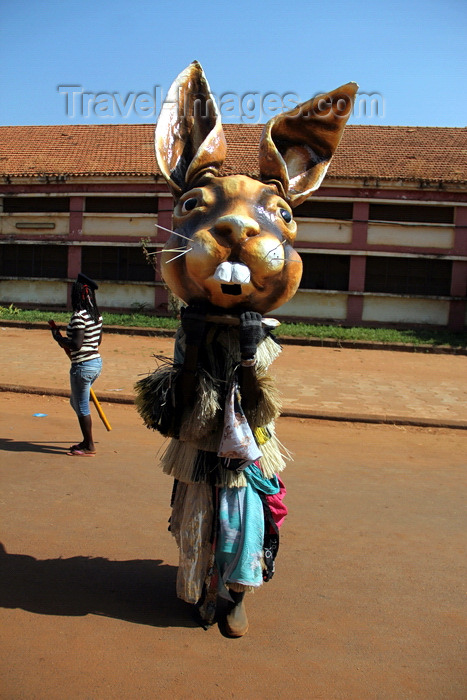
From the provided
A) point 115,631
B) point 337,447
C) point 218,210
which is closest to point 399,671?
point 115,631

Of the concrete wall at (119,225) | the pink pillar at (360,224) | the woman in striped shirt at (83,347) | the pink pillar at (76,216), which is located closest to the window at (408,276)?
the pink pillar at (360,224)

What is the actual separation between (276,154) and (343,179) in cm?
1578

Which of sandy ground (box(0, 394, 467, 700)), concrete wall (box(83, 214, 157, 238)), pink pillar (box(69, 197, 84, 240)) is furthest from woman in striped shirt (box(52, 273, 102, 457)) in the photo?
pink pillar (box(69, 197, 84, 240))

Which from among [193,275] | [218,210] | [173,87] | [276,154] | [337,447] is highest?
[173,87]

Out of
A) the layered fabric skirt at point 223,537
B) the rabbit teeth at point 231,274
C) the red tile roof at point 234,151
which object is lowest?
the layered fabric skirt at point 223,537

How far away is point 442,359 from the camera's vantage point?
14875 millimetres

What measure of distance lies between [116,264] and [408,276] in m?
8.90

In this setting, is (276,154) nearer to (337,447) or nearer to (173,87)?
(173,87)

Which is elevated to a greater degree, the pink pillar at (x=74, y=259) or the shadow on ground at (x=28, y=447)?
the pink pillar at (x=74, y=259)

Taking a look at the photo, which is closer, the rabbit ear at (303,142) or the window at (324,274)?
the rabbit ear at (303,142)

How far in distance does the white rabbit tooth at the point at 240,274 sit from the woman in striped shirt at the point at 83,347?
11.8 feet

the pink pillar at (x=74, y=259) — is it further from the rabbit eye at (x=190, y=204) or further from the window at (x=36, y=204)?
the rabbit eye at (x=190, y=204)

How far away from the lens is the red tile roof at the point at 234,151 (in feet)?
62.6

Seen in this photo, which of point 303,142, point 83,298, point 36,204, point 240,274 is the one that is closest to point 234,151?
point 36,204
